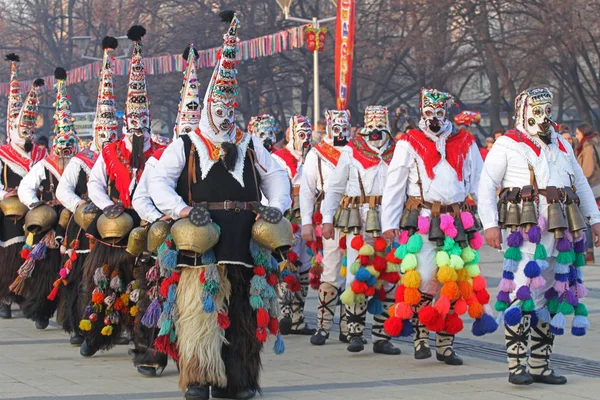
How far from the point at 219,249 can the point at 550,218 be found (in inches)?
87.6

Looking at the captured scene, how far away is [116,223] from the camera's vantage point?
10047mm

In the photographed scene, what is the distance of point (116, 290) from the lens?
1020 cm

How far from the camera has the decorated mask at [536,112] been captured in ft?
28.7

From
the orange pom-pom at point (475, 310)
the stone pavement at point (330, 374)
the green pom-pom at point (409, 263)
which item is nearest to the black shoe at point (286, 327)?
the stone pavement at point (330, 374)

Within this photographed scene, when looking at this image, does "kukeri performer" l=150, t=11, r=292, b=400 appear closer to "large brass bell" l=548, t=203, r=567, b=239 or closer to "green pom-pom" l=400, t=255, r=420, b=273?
"green pom-pom" l=400, t=255, r=420, b=273

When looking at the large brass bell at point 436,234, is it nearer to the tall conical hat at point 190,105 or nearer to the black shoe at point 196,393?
the tall conical hat at point 190,105

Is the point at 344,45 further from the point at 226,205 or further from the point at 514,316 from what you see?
the point at 226,205

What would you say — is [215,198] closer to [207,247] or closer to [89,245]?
[207,247]

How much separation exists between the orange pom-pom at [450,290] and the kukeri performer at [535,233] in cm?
72

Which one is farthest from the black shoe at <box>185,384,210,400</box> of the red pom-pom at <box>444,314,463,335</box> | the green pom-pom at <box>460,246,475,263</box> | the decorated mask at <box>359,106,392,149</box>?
the decorated mask at <box>359,106,392,149</box>

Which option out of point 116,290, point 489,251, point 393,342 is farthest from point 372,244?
point 489,251

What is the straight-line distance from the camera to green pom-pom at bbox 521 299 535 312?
8531 millimetres

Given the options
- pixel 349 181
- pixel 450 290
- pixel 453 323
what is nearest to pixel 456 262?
pixel 450 290

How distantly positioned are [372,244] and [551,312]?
2437mm
